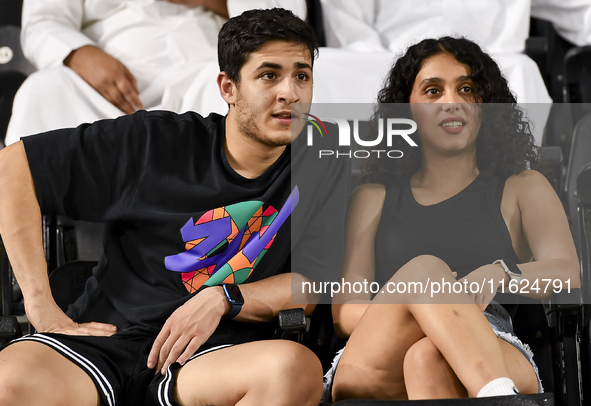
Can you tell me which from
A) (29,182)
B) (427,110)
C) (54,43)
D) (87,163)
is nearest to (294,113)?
(427,110)

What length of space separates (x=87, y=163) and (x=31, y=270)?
23cm

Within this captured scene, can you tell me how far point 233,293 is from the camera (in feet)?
3.93

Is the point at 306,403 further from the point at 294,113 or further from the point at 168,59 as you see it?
the point at 168,59

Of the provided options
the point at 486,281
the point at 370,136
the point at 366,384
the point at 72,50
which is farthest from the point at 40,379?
the point at 72,50

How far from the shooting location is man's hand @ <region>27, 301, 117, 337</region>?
1.21 m

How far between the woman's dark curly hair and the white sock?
53cm

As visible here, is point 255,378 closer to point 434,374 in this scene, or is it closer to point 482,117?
point 434,374

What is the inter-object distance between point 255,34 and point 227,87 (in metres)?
0.13

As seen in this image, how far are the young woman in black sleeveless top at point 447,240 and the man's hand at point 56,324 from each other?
1.48ft

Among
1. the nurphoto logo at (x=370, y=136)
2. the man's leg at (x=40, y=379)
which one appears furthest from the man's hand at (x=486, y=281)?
the man's leg at (x=40, y=379)

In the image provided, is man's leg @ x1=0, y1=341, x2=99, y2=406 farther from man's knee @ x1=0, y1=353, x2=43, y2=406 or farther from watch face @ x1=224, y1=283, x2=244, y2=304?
watch face @ x1=224, y1=283, x2=244, y2=304

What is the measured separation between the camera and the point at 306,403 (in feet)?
3.50

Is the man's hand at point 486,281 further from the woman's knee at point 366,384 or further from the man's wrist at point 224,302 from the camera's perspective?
the man's wrist at point 224,302

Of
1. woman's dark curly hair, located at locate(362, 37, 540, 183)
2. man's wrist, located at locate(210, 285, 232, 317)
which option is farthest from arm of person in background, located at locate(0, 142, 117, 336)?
woman's dark curly hair, located at locate(362, 37, 540, 183)
